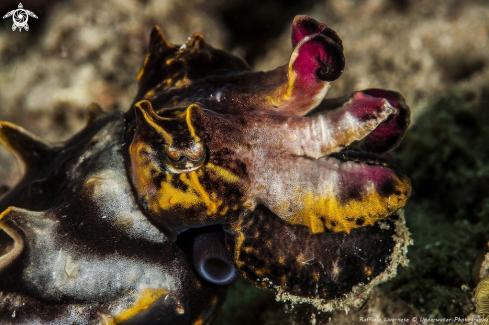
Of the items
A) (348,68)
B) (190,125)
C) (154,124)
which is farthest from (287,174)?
(348,68)

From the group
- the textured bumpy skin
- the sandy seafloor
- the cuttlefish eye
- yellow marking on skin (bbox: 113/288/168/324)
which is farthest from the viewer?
the sandy seafloor

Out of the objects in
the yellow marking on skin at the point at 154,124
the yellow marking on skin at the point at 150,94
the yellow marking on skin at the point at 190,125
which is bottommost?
the yellow marking on skin at the point at 150,94

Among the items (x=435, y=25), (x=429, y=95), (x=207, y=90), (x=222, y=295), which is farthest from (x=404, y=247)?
(x=435, y=25)

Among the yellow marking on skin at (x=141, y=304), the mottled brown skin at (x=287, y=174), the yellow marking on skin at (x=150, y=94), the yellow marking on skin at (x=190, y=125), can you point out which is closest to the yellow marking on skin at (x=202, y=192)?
the mottled brown skin at (x=287, y=174)

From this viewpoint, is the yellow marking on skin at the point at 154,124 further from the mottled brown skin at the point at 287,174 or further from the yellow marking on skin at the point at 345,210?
the yellow marking on skin at the point at 345,210

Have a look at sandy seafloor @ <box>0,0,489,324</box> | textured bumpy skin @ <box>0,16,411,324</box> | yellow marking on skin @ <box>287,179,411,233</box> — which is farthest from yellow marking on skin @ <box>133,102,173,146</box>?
sandy seafloor @ <box>0,0,489,324</box>

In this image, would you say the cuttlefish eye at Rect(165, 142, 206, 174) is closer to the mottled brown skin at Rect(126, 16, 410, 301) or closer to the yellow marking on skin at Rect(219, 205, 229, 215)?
the mottled brown skin at Rect(126, 16, 410, 301)

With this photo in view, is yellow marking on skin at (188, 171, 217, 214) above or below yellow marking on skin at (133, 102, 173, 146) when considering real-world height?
below

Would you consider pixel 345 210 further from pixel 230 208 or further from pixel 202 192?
pixel 202 192
